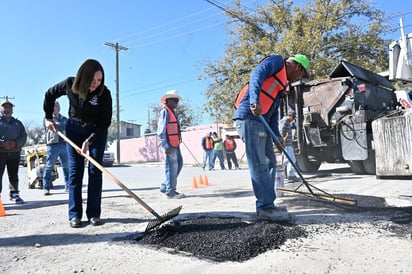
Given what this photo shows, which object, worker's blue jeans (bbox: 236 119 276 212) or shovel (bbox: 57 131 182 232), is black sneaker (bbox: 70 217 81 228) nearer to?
shovel (bbox: 57 131 182 232)

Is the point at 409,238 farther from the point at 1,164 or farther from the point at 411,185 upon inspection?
the point at 1,164

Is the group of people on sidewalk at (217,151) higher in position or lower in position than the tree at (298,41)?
lower

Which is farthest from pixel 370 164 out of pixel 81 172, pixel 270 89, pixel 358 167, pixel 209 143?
pixel 209 143

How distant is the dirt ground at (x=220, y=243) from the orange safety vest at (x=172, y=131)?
1.79 m

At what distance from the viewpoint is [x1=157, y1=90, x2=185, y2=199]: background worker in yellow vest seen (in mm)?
5570

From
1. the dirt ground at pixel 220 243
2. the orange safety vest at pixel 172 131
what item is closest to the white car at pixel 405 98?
the dirt ground at pixel 220 243

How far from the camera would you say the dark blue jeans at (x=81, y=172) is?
360cm

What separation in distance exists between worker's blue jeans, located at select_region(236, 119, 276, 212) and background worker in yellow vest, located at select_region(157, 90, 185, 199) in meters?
2.16

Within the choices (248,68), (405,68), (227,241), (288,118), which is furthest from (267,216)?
(248,68)

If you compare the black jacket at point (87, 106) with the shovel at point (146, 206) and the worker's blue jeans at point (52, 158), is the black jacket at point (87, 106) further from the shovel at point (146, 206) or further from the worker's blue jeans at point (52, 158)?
the worker's blue jeans at point (52, 158)

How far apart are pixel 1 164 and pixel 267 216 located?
471 centimetres

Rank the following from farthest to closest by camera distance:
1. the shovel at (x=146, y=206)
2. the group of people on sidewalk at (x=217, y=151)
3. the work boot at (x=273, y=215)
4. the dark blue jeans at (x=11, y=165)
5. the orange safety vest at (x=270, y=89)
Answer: the group of people on sidewalk at (x=217, y=151), the dark blue jeans at (x=11, y=165), the orange safety vest at (x=270, y=89), the work boot at (x=273, y=215), the shovel at (x=146, y=206)

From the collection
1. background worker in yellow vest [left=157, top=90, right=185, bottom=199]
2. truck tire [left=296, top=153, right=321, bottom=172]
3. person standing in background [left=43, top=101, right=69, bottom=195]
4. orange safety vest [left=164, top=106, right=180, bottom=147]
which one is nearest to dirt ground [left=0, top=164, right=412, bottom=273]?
background worker in yellow vest [left=157, top=90, right=185, bottom=199]

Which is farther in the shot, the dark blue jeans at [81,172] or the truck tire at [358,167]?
the truck tire at [358,167]
